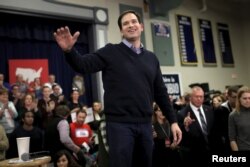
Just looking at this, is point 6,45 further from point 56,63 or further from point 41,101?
point 41,101

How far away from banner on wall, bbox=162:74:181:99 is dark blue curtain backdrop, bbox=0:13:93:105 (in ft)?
6.37

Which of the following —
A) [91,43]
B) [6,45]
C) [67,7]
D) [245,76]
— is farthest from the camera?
[245,76]

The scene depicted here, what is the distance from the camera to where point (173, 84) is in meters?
7.53

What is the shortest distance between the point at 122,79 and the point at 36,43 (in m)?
4.47

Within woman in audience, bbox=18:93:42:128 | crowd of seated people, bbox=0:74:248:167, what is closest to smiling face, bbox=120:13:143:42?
crowd of seated people, bbox=0:74:248:167

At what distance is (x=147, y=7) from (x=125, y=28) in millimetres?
5907

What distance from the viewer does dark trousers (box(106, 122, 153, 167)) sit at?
4.95 feet

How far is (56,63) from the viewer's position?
19.4 ft

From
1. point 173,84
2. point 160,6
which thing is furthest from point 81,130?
point 160,6

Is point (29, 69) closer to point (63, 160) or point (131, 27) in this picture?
point (63, 160)

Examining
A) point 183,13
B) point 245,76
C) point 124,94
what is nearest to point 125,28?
point 124,94

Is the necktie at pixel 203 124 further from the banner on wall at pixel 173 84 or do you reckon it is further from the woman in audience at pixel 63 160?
the banner on wall at pixel 173 84

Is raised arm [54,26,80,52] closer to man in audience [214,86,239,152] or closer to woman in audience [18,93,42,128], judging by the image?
man in audience [214,86,239,152]

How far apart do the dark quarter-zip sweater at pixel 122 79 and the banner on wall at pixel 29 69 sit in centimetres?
403
